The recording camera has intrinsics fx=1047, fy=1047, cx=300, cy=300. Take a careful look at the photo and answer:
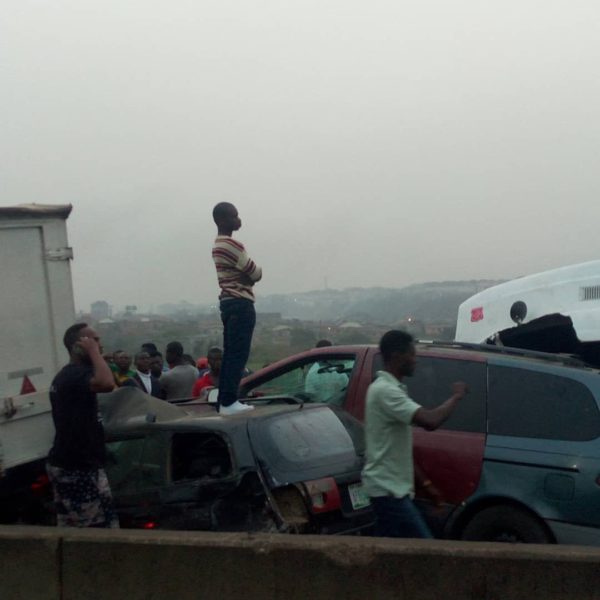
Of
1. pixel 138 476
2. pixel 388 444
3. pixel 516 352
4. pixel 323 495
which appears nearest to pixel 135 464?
pixel 138 476

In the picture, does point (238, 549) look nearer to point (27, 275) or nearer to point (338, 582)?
point (338, 582)

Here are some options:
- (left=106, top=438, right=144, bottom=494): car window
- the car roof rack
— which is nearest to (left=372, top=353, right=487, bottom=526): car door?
the car roof rack

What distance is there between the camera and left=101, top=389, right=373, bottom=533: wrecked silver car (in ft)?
21.1

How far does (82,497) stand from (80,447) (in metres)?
0.32

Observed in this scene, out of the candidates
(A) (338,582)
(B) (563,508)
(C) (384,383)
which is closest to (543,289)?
(B) (563,508)

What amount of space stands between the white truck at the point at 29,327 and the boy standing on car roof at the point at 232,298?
1.12 m

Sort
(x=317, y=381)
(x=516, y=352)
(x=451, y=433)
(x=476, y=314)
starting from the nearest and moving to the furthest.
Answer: (x=451, y=433) → (x=516, y=352) → (x=317, y=381) → (x=476, y=314)

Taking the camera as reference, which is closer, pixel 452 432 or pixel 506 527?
pixel 506 527

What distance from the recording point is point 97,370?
21.3 ft

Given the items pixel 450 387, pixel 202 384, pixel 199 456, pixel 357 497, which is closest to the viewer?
pixel 357 497

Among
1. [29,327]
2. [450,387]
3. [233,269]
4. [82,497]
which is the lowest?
[82,497]

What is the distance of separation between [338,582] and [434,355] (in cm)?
317

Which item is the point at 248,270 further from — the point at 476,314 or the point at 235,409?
the point at 476,314

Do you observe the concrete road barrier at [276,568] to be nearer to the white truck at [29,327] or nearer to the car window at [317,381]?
the white truck at [29,327]
